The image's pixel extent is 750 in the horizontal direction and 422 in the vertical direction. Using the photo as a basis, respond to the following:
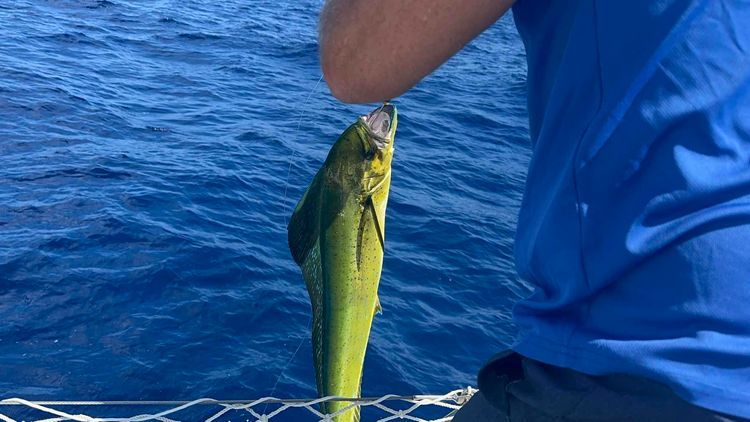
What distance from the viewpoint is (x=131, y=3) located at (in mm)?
17703

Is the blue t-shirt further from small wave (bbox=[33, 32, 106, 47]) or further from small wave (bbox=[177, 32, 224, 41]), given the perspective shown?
small wave (bbox=[177, 32, 224, 41])

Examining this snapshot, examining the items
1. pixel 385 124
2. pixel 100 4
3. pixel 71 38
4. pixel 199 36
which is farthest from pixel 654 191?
pixel 100 4

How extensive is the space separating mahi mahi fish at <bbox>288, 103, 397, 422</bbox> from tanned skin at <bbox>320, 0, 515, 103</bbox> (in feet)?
3.48

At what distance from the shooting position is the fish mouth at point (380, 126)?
8.01 feet

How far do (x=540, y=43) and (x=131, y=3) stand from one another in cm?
1792

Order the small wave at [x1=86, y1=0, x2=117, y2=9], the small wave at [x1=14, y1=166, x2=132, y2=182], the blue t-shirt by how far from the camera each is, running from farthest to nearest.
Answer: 1. the small wave at [x1=86, y1=0, x2=117, y2=9]
2. the small wave at [x1=14, y1=166, x2=132, y2=182]
3. the blue t-shirt

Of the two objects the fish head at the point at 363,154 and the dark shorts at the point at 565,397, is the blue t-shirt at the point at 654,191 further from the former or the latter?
the fish head at the point at 363,154

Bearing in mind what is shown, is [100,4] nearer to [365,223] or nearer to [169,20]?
[169,20]

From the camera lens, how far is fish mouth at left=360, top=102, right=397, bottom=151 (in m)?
2.44

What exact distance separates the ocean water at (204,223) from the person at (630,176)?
3349 mm

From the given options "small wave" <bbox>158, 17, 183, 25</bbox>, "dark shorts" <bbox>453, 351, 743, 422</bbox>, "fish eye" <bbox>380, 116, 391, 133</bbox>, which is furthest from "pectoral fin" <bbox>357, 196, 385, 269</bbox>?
"small wave" <bbox>158, 17, 183, 25</bbox>

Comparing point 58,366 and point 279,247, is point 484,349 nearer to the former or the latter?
point 279,247

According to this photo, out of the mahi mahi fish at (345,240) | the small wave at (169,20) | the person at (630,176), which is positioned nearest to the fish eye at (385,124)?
the mahi mahi fish at (345,240)

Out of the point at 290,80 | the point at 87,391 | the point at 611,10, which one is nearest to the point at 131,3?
the point at 290,80
